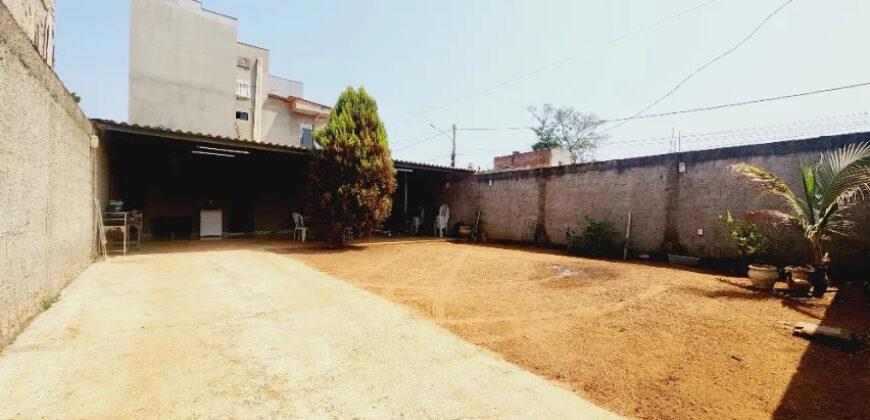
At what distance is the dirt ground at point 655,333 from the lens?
233 cm

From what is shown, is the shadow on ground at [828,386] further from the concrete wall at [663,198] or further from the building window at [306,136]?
the building window at [306,136]

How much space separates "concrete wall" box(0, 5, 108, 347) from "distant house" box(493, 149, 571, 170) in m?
18.5

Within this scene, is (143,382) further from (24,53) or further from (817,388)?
(817,388)

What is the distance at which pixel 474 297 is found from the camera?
4.78 meters

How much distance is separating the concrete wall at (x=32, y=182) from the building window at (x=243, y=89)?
12.7 meters

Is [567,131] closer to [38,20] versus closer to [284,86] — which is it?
[284,86]

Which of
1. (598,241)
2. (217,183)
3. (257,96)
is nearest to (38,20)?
(217,183)

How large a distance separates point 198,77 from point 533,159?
18.1 metres

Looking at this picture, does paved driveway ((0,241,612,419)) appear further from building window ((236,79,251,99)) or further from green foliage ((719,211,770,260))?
building window ((236,79,251,99))

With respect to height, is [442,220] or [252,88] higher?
[252,88]

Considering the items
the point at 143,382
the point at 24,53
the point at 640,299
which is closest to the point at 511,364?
the point at 143,382

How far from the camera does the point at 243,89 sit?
642 inches

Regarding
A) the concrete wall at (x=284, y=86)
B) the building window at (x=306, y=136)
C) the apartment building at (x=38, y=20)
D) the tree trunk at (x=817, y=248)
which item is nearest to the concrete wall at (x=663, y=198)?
the tree trunk at (x=817, y=248)

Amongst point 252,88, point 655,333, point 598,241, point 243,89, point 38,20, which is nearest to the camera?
point 655,333
